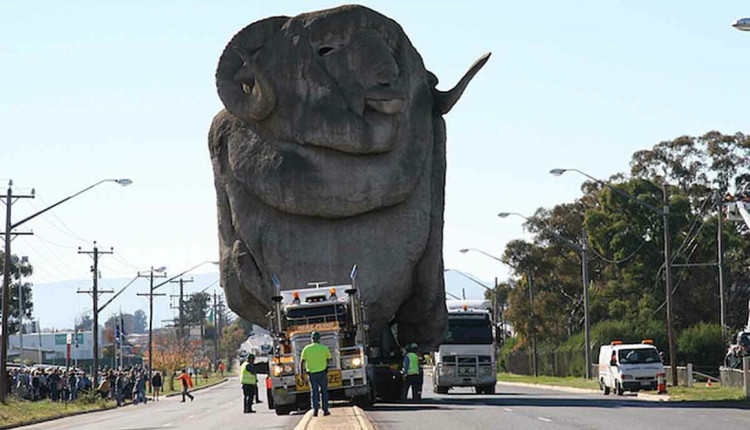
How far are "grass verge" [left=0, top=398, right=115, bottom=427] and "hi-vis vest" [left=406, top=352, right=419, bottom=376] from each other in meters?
11.3

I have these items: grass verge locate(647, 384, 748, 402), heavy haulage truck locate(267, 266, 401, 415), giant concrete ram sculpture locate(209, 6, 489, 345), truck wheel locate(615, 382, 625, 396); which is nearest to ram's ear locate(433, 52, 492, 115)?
giant concrete ram sculpture locate(209, 6, 489, 345)

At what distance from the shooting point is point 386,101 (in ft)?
115

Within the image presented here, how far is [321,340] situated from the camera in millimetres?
28766

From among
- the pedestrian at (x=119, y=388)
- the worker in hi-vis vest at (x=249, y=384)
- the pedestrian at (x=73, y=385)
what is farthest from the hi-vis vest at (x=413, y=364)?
the pedestrian at (x=119, y=388)

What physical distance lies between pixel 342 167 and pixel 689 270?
137ft

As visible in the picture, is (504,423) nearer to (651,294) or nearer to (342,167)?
(342,167)

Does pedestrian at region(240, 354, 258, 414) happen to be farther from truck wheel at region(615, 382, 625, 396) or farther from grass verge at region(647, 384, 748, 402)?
truck wheel at region(615, 382, 625, 396)

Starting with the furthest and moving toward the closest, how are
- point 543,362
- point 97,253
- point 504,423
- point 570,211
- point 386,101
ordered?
point 570,211, point 543,362, point 97,253, point 386,101, point 504,423

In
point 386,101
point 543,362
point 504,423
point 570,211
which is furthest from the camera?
point 570,211

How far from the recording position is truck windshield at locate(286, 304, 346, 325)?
96.5ft

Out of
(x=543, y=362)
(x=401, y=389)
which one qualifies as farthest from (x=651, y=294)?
(x=401, y=389)

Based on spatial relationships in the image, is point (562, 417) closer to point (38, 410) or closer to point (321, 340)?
point (321, 340)

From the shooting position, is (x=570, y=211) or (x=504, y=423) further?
(x=570, y=211)

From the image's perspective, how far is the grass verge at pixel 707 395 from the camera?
117 feet
